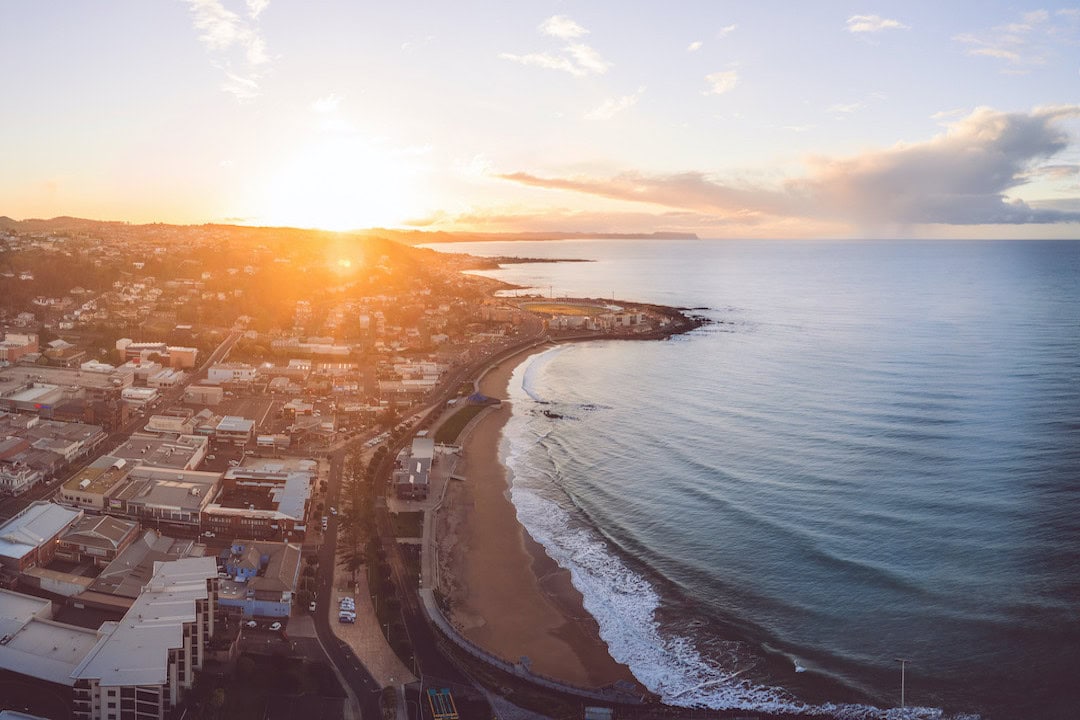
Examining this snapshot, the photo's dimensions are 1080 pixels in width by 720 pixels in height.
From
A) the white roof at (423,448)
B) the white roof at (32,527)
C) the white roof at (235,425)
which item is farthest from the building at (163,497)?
the white roof at (423,448)

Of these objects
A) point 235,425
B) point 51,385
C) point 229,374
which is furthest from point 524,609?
point 51,385

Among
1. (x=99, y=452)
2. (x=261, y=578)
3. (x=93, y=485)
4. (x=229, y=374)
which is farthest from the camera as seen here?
(x=229, y=374)

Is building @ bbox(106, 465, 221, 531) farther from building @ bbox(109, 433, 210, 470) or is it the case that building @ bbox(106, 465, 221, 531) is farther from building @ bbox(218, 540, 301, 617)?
building @ bbox(218, 540, 301, 617)

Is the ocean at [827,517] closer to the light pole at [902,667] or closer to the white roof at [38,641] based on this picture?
the light pole at [902,667]

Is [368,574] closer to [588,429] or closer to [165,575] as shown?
[165,575]

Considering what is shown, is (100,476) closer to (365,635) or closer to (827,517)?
(365,635)

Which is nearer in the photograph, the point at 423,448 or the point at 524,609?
the point at 524,609
